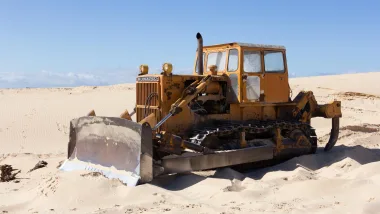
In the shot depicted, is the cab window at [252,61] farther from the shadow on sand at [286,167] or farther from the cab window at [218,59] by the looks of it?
the shadow on sand at [286,167]

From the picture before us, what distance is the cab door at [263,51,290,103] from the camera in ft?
34.1

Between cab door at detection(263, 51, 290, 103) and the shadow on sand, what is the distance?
1484mm

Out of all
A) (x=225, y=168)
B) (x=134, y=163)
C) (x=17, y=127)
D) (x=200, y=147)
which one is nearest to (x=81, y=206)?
(x=134, y=163)

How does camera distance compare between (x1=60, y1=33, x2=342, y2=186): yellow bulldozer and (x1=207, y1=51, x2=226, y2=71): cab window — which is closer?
(x1=60, y1=33, x2=342, y2=186): yellow bulldozer

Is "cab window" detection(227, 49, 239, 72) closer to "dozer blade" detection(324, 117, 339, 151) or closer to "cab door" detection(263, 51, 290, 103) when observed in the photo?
"cab door" detection(263, 51, 290, 103)

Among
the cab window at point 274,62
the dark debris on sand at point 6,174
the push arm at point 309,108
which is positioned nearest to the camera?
the dark debris on sand at point 6,174

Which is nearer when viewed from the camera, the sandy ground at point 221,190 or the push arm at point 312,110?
the sandy ground at point 221,190

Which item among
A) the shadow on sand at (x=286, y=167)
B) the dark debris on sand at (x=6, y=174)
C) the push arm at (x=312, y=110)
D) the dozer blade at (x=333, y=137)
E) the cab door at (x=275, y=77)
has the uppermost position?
the cab door at (x=275, y=77)

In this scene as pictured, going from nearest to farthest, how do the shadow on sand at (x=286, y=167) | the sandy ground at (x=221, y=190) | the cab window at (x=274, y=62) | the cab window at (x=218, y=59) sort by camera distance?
the sandy ground at (x=221, y=190), the shadow on sand at (x=286, y=167), the cab window at (x=218, y=59), the cab window at (x=274, y=62)

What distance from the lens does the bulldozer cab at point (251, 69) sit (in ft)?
32.5

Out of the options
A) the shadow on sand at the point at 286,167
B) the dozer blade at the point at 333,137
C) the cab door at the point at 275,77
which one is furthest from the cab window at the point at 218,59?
the dozer blade at the point at 333,137

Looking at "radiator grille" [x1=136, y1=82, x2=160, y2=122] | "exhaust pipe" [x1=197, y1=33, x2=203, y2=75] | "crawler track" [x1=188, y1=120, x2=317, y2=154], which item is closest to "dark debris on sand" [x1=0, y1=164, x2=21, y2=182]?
"radiator grille" [x1=136, y1=82, x2=160, y2=122]

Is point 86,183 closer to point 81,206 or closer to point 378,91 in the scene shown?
point 81,206

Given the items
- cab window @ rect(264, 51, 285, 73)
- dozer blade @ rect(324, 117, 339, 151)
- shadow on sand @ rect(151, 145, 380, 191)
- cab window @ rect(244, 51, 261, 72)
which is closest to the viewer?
shadow on sand @ rect(151, 145, 380, 191)
